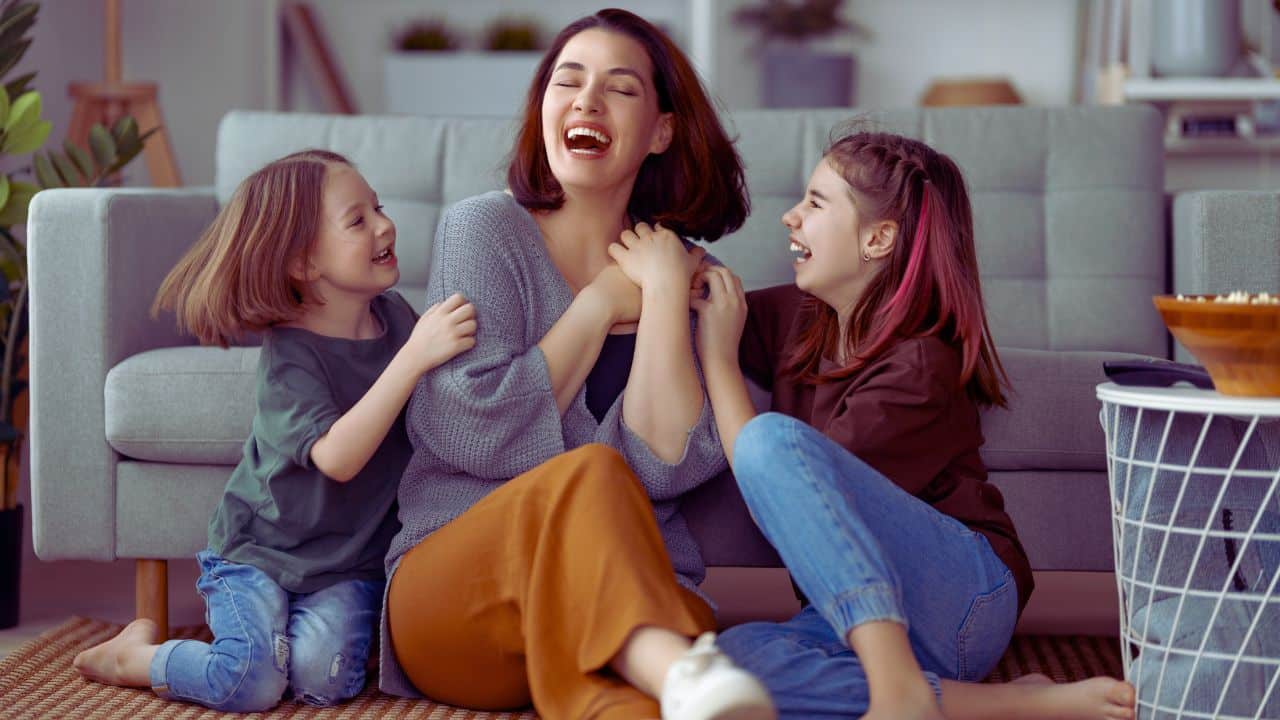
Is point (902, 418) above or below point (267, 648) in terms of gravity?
above

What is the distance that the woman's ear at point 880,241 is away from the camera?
5.52ft

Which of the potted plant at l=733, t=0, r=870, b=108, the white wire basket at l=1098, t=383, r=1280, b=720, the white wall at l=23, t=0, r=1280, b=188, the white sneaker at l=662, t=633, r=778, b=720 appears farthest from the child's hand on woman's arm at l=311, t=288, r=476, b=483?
the potted plant at l=733, t=0, r=870, b=108

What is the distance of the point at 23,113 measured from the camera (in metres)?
2.21

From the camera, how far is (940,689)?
1.43 meters

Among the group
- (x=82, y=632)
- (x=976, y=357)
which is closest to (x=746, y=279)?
(x=976, y=357)

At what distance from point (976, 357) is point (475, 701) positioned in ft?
2.26

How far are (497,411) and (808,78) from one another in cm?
253

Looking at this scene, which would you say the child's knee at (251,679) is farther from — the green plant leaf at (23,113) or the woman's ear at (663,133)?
the green plant leaf at (23,113)

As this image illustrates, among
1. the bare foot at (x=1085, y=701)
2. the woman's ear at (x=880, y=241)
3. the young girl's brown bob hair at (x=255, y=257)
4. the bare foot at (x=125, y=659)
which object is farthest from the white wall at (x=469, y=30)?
the bare foot at (x=1085, y=701)

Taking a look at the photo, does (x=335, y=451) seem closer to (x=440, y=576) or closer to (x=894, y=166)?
(x=440, y=576)

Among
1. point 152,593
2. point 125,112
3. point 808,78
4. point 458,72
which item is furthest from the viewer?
point 458,72

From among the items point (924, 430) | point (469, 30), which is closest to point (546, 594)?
point (924, 430)

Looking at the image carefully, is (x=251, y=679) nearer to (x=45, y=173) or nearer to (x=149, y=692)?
(x=149, y=692)

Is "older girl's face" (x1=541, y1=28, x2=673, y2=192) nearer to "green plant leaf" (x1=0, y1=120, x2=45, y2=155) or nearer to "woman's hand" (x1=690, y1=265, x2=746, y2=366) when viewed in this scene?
"woman's hand" (x1=690, y1=265, x2=746, y2=366)
